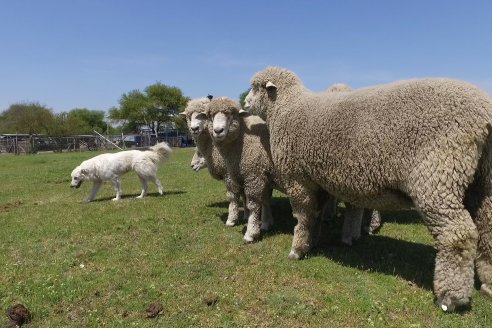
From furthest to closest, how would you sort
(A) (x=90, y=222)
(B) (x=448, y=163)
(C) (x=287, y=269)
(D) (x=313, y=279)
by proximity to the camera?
(A) (x=90, y=222), (C) (x=287, y=269), (D) (x=313, y=279), (B) (x=448, y=163)

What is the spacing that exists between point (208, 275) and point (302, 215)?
68.7 inches

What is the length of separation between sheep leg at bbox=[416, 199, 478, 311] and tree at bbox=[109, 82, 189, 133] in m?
78.1

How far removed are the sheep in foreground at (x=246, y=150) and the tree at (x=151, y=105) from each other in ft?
244

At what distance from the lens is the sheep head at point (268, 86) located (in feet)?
22.7

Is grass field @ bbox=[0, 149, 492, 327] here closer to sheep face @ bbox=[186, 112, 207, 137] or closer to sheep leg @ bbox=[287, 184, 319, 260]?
sheep leg @ bbox=[287, 184, 319, 260]

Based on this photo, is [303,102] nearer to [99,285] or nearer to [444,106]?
[444,106]

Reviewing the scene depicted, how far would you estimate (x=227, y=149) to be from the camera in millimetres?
8031

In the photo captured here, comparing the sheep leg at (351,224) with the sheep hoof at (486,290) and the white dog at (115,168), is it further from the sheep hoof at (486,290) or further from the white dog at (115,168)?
the white dog at (115,168)

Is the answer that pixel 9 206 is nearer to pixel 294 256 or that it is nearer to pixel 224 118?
pixel 224 118

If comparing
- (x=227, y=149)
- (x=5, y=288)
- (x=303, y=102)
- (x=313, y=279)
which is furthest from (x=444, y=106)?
(x=5, y=288)

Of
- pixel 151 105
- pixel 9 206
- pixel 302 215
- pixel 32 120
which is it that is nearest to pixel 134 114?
pixel 151 105

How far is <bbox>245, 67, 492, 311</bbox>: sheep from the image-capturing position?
445 cm

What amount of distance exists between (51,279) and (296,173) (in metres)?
4.08

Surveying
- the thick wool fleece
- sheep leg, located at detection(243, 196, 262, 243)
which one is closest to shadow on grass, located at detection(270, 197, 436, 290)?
sheep leg, located at detection(243, 196, 262, 243)
